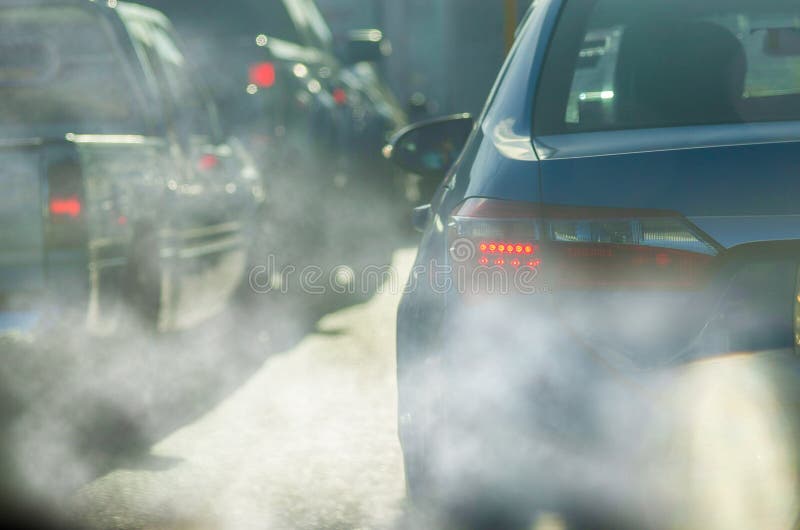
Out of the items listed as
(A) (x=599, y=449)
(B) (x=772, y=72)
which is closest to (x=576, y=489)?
(A) (x=599, y=449)

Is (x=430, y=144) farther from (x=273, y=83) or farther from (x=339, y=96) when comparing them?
(x=339, y=96)

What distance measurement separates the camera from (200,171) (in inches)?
269

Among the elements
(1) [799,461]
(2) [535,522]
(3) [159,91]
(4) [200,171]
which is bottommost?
(4) [200,171]

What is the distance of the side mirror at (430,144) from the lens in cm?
429

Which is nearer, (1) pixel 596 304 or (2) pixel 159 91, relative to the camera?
(1) pixel 596 304

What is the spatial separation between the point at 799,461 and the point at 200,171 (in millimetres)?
4811

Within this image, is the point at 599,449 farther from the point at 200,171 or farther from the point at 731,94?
the point at 200,171

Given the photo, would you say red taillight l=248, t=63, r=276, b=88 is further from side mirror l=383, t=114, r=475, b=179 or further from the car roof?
side mirror l=383, t=114, r=475, b=179

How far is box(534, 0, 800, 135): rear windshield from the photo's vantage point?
3.11 meters

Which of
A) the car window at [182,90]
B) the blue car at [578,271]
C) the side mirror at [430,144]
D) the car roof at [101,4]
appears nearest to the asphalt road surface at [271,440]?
the blue car at [578,271]

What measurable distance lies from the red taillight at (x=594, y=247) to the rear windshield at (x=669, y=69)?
1.21 ft

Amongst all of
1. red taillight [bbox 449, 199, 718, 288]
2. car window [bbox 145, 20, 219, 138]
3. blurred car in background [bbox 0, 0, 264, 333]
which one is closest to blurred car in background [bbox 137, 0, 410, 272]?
car window [bbox 145, 20, 219, 138]

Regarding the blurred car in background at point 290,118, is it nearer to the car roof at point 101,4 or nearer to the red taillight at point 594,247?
the car roof at point 101,4

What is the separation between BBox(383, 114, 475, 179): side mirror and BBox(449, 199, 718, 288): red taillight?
1.55 m
